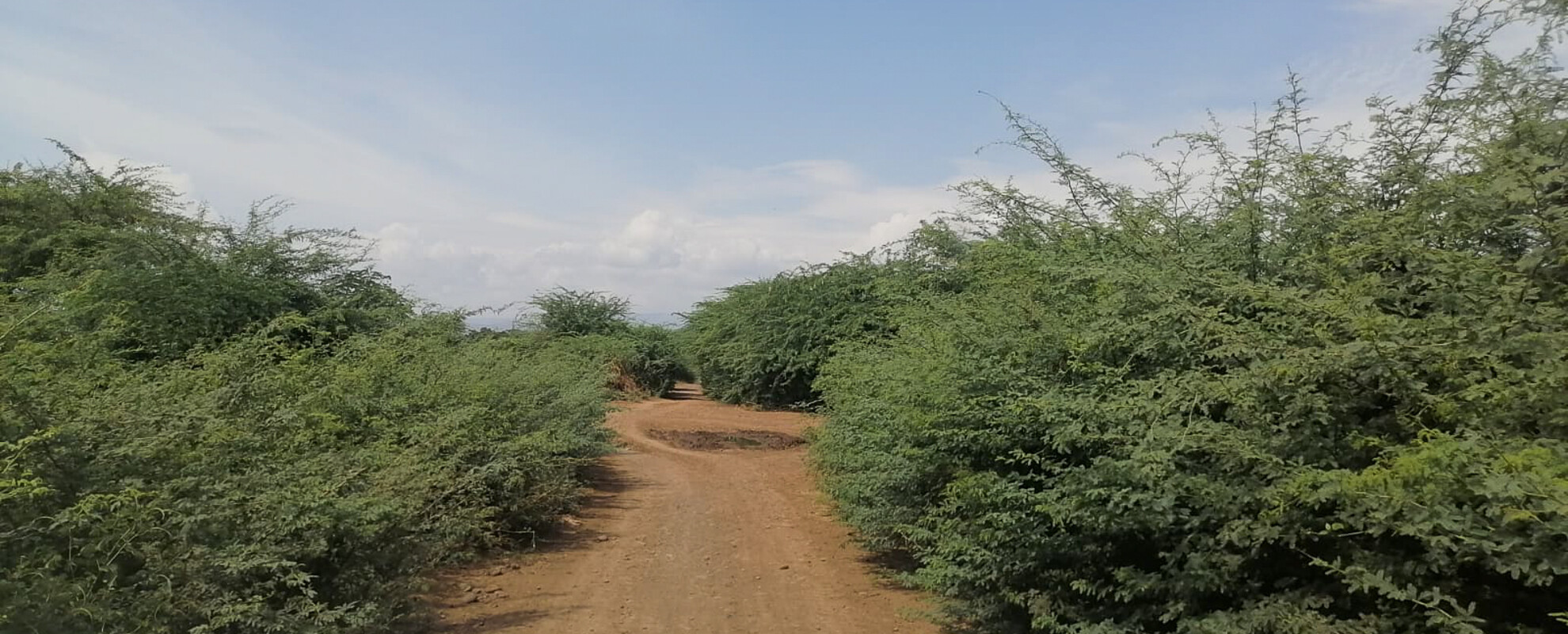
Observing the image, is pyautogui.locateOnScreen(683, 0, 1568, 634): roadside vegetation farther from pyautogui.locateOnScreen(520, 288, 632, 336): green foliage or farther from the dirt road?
pyautogui.locateOnScreen(520, 288, 632, 336): green foliage

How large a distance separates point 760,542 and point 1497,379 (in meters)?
7.78

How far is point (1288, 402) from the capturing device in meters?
4.45

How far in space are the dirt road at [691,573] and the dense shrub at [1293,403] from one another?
181 centimetres

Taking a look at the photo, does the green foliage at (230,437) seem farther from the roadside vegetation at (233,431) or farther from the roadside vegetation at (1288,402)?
the roadside vegetation at (1288,402)

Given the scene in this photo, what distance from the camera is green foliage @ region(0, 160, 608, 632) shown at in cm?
436

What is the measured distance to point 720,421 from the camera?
24047 millimetres

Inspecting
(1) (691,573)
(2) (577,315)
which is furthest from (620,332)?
(1) (691,573)

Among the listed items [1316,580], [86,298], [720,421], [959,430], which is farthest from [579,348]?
[1316,580]

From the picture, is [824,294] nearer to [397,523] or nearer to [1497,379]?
[397,523]

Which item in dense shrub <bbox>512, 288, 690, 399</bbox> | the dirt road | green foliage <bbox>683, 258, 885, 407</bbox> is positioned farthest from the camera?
dense shrub <bbox>512, 288, 690, 399</bbox>

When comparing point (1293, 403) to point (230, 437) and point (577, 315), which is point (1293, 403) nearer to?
point (230, 437)

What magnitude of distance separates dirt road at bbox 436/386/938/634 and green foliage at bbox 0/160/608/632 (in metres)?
0.66

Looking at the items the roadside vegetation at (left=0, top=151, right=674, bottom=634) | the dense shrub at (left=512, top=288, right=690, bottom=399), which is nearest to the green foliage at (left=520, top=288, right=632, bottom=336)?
the dense shrub at (left=512, top=288, right=690, bottom=399)

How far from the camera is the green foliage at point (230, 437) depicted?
4355mm
